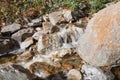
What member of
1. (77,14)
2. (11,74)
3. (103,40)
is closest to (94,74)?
(103,40)

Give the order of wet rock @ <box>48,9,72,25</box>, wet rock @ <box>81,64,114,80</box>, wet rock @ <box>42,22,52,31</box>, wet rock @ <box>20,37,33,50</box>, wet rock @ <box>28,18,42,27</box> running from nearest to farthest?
1. wet rock @ <box>81,64,114,80</box>
2. wet rock @ <box>20,37,33,50</box>
3. wet rock @ <box>42,22,52,31</box>
4. wet rock @ <box>48,9,72,25</box>
5. wet rock @ <box>28,18,42,27</box>

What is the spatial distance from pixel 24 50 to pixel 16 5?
297cm

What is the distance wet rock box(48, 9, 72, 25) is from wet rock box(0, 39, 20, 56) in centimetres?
152

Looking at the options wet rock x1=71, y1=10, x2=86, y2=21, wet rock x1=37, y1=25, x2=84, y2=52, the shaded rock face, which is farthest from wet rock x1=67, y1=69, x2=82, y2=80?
wet rock x1=71, y1=10, x2=86, y2=21

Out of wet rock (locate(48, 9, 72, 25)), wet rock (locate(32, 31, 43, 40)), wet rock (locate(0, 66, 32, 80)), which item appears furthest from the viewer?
wet rock (locate(48, 9, 72, 25))

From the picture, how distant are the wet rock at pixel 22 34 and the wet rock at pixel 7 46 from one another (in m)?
0.16

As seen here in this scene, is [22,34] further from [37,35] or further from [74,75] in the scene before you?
[74,75]

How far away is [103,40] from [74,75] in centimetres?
116

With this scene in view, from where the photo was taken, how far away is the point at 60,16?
11578 mm

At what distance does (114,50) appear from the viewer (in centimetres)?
812

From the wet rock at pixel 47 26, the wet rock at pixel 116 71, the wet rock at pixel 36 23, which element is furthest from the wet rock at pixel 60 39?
the wet rock at pixel 116 71

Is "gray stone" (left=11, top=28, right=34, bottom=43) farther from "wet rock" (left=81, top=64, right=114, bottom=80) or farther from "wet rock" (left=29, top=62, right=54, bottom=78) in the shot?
"wet rock" (left=81, top=64, right=114, bottom=80)

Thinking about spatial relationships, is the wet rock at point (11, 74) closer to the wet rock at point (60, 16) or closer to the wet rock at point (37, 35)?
the wet rock at point (37, 35)

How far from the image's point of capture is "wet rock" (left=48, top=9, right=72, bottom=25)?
11336mm
